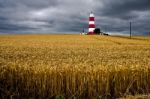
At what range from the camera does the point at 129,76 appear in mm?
10773

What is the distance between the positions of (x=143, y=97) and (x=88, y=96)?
1.67 metres

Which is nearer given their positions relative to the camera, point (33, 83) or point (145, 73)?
point (33, 83)

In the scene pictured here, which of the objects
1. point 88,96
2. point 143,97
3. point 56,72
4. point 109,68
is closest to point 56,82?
point 56,72

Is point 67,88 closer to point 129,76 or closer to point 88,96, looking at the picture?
point 88,96

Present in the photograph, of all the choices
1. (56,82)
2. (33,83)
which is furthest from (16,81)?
(56,82)

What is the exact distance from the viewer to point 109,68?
35.2 ft

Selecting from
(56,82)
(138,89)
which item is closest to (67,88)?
(56,82)

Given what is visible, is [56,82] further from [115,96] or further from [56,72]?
[115,96]

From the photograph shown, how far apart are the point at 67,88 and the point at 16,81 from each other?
1.59 meters

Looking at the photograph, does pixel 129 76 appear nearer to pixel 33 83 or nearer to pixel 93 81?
pixel 93 81

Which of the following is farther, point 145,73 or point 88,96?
point 145,73

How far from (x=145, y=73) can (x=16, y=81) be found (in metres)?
4.36

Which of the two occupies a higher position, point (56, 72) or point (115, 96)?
point (56, 72)

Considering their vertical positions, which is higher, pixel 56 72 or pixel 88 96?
pixel 56 72
